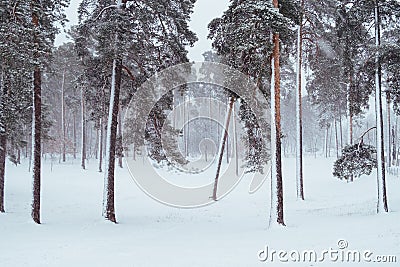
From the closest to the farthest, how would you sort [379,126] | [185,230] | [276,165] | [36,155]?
[276,165], [185,230], [36,155], [379,126]

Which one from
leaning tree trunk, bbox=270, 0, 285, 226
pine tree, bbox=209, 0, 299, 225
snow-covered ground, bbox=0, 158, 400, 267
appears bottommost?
snow-covered ground, bbox=0, 158, 400, 267

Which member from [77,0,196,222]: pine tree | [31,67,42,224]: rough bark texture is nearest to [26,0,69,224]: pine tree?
[31,67,42,224]: rough bark texture

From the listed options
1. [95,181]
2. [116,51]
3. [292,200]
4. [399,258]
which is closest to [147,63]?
[116,51]

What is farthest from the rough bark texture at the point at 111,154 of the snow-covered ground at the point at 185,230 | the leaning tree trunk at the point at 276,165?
the leaning tree trunk at the point at 276,165

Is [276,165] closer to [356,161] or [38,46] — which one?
[356,161]

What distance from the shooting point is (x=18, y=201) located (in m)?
18.8

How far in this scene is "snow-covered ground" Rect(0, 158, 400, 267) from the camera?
26.3ft

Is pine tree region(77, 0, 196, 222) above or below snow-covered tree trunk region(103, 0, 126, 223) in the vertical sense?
above

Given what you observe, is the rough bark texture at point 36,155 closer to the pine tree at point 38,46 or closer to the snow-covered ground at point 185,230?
the pine tree at point 38,46

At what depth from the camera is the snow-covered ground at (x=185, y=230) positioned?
8016 millimetres

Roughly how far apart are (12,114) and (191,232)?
8127 millimetres

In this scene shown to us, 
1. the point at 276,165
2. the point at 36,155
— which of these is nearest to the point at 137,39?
the point at 36,155

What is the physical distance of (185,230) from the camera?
473 inches

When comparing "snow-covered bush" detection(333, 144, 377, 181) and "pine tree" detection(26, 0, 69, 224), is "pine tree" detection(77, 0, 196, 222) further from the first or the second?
"snow-covered bush" detection(333, 144, 377, 181)
